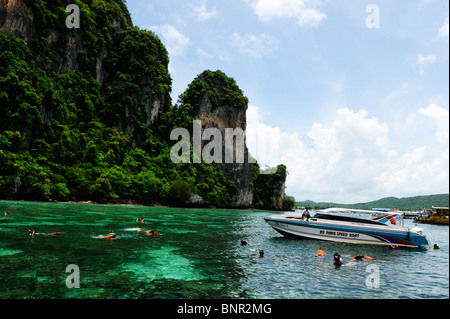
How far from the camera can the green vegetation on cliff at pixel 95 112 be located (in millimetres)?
47656

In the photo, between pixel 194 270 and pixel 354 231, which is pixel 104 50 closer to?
pixel 354 231

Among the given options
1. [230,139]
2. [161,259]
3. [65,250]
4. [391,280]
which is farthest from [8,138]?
[230,139]

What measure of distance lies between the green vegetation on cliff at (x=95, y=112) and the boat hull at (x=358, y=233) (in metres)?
46.0

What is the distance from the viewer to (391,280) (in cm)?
1115

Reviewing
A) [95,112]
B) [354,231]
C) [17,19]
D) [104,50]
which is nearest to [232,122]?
[95,112]

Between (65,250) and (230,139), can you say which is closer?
(65,250)

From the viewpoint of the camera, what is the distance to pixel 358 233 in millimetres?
19562

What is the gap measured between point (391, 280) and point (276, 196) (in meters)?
102

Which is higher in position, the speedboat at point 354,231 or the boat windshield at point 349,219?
the boat windshield at point 349,219

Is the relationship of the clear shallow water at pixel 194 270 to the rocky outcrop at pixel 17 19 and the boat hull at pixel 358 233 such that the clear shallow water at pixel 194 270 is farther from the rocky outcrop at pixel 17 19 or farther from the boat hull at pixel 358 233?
the rocky outcrop at pixel 17 19

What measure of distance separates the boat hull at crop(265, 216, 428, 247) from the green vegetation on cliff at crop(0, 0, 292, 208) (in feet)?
151

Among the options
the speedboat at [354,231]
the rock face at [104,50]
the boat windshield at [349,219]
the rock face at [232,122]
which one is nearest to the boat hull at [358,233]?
the speedboat at [354,231]

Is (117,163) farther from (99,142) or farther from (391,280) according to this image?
(391,280)

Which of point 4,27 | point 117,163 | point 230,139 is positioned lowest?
point 117,163
